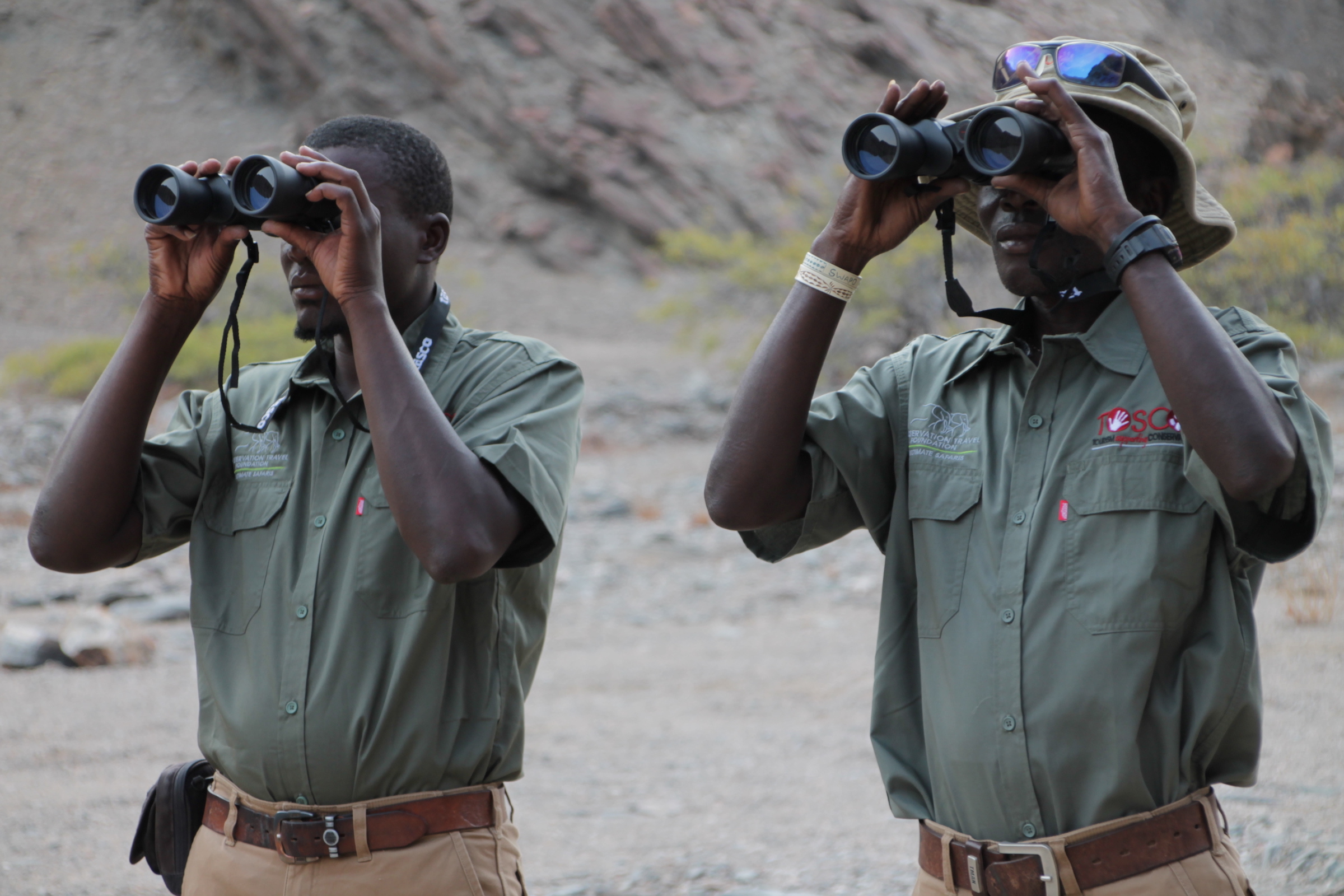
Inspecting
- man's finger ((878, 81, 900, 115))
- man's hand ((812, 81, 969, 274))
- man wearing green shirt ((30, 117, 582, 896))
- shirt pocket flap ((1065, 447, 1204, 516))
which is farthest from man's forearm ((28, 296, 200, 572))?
shirt pocket flap ((1065, 447, 1204, 516))

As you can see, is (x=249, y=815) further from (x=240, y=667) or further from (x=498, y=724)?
(x=498, y=724)

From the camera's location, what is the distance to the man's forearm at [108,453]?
88.2 inches

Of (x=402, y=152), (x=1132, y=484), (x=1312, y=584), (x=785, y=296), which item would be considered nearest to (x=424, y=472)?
(x=402, y=152)

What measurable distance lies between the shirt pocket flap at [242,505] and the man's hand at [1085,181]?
4.13ft

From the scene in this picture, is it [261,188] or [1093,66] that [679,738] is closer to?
[261,188]

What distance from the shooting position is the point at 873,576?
8555 mm

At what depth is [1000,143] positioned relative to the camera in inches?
75.6

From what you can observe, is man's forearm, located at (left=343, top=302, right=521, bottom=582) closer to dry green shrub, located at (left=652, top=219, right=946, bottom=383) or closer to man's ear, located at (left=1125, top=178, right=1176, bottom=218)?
man's ear, located at (left=1125, top=178, right=1176, bottom=218)

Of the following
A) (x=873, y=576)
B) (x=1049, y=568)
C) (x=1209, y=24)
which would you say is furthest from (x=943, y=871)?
(x=1209, y=24)

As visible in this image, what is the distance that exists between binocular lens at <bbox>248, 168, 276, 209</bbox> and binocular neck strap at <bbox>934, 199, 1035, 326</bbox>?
98 cm

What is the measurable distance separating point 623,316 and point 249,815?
77.7 feet

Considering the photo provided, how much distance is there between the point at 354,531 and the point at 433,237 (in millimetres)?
528

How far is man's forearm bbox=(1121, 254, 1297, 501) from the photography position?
5.64 ft

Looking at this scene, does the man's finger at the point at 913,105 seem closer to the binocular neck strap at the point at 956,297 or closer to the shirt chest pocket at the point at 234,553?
the binocular neck strap at the point at 956,297
